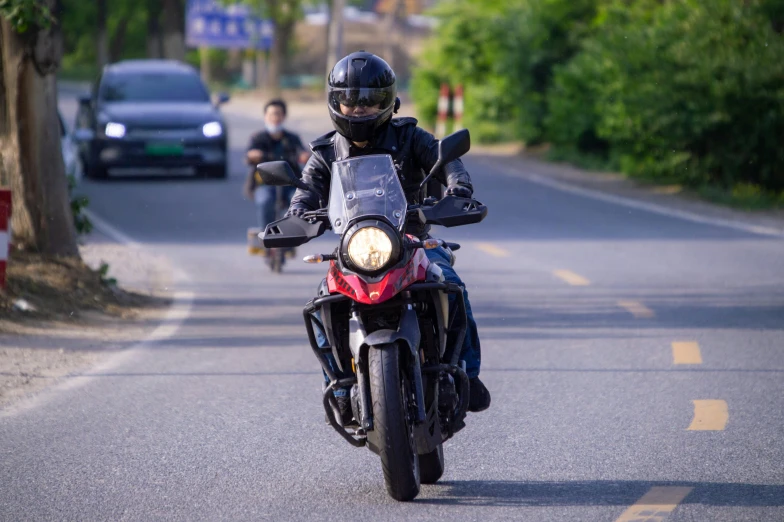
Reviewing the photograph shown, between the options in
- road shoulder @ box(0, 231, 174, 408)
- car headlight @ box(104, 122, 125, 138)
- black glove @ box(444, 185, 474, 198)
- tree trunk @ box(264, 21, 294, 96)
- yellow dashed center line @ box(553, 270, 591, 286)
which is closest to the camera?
black glove @ box(444, 185, 474, 198)

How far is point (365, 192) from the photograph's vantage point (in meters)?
5.24

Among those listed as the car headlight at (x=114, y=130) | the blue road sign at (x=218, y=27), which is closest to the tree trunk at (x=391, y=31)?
the blue road sign at (x=218, y=27)

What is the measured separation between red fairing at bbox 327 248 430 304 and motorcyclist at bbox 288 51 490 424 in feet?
0.84

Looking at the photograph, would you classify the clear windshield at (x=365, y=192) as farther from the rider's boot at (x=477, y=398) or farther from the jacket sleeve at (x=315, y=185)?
the rider's boot at (x=477, y=398)

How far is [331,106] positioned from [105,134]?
1792 cm

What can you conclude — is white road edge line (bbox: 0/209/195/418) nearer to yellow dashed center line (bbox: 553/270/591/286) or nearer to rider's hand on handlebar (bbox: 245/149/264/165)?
rider's hand on handlebar (bbox: 245/149/264/165)

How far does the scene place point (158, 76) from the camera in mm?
25062

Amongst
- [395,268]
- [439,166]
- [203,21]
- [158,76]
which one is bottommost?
Result: [203,21]

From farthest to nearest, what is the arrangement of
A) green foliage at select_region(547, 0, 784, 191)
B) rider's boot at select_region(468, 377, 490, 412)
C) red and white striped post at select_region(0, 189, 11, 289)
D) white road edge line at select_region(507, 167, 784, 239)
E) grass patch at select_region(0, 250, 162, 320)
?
green foliage at select_region(547, 0, 784, 191) < white road edge line at select_region(507, 167, 784, 239) < grass patch at select_region(0, 250, 162, 320) < red and white striped post at select_region(0, 189, 11, 289) < rider's boot at select_region(468, 377, 490, 412)

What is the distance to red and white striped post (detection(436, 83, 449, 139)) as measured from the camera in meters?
33.8

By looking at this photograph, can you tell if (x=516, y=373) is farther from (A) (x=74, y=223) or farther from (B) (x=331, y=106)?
(A) (x=74, y=223)

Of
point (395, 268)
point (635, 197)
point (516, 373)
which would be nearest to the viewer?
point (395, 268)

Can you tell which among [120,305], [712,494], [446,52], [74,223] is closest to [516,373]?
[712,494]

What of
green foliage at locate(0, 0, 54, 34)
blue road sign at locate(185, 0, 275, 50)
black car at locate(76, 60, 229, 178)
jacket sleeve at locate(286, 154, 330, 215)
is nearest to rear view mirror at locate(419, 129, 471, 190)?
jacket sleeve at locate(286, 154, 330, 215)
